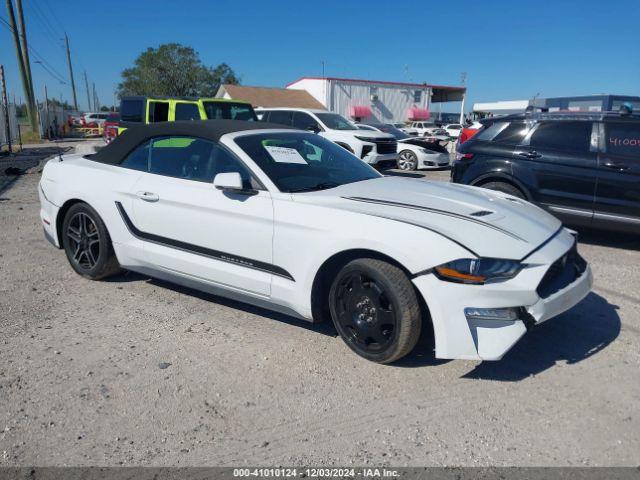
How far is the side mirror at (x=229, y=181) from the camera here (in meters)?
3.44

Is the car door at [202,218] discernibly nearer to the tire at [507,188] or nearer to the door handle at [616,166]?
the tire at [507,188]

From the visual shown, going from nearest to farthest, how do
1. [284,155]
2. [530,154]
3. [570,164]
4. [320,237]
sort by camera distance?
[320,237]
[284,155]
[570,164]
[530,154]

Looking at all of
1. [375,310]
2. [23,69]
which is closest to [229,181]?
[375,310]

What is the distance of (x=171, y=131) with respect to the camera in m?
4.22

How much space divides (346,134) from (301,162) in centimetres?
908

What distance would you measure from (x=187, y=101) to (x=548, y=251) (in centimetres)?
1088

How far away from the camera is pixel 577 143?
6.08 m

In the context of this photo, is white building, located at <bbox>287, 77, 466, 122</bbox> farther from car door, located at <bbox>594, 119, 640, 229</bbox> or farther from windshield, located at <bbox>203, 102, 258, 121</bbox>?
car door, located at <bbox>594, 119, 640, 229</bbox>

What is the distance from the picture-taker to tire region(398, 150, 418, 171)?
1488 cm

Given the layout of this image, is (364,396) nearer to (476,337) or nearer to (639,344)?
(476,337)

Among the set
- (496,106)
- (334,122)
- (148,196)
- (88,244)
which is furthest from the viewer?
(496,106)

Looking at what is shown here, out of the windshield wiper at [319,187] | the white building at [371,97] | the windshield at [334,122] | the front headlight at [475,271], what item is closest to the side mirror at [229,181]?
the windshield wiper at [319,187]

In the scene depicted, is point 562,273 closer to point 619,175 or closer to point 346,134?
point 619,175

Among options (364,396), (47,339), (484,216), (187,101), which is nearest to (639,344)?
(484,216)
